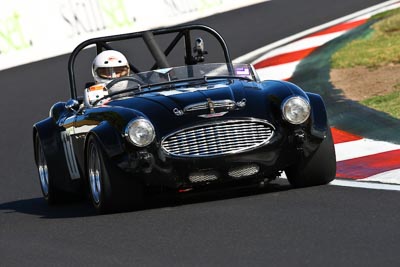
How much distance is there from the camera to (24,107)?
1698 centimetres

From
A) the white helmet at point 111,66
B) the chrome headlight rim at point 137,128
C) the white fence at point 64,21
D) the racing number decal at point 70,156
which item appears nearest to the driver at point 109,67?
the white helmet at point 111,66

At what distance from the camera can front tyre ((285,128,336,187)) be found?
8812 mm

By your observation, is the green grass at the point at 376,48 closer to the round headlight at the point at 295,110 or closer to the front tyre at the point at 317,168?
the front tyre at the point at 317,168

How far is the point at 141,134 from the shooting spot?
8.48m

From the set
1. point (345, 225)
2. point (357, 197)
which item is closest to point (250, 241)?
→ point (345, 225)

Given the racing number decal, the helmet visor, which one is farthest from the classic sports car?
the helmet visor

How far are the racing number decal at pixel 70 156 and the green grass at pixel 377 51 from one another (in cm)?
350

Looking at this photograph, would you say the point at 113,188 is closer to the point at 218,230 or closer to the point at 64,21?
the point at 218,230

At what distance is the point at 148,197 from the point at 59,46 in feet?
42.7

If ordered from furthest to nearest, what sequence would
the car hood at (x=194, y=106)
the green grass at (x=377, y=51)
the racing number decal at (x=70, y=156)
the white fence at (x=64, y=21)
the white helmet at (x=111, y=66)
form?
the white fence at (x=64, y=21), the green grass at (x=377, y=51), the white helmet at (x=111, y=66), the racing number decal at (x=70, y=156), the car hood at (x=194, y=106)

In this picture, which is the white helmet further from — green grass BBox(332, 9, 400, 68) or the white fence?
the white fence

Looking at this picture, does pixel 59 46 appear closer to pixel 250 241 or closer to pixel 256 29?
pixel 256 29

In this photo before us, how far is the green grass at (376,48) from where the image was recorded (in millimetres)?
15508

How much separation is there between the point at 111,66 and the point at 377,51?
674 cm
